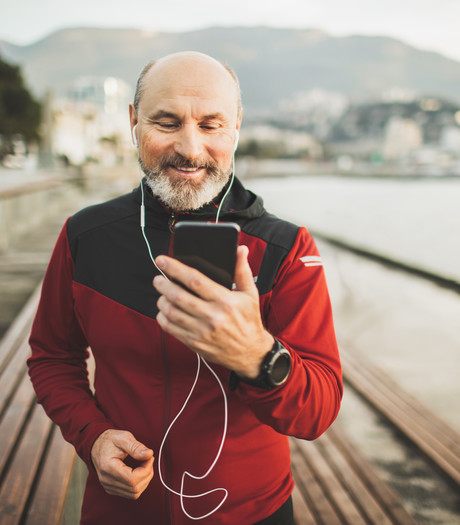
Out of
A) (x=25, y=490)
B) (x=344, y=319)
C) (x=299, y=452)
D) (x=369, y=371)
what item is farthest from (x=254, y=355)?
(x=344, y=319)

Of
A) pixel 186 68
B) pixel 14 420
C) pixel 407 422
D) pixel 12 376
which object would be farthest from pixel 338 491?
pixel 12 376

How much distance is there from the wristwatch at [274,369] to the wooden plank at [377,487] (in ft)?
5.38

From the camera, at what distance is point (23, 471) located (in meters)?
2.07

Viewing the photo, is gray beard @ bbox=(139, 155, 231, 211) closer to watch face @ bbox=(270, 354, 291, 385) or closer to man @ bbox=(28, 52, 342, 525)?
man @ bbox=(28, 52, 342, 525)

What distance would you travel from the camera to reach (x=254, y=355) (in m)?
0.87

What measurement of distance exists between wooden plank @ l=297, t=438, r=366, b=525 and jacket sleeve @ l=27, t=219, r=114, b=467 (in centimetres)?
137

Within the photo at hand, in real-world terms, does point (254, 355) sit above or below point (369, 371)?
above

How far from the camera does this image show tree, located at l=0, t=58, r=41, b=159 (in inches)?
1203

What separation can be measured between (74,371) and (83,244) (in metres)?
0.39

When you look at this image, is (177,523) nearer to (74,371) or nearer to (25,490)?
(74,371)

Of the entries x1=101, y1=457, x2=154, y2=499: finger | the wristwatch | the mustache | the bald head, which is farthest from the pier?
the bald head

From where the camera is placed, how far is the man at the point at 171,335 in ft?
3.74

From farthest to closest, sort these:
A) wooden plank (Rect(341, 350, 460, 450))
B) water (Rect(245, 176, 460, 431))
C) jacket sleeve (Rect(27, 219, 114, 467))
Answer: water (Rect(245, 176, 460, 431)) → wooden plank (Rect(341, 350, 460, 450)) → jacket sleeve (Rect(27, 219, 114, 467))

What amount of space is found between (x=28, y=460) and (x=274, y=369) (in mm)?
1794
